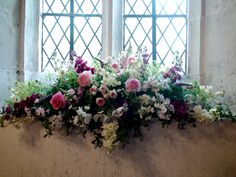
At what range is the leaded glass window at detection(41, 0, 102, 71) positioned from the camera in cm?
254

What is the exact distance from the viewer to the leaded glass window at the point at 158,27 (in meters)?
2.49

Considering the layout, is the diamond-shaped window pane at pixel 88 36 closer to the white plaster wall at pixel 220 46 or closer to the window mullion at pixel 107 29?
the window mullion at pixel 107 29

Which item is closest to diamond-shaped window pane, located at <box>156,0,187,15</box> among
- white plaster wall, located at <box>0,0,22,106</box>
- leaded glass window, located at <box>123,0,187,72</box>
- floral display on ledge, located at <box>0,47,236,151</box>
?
leaded glass window, located at <box>123,0,187,72</box>

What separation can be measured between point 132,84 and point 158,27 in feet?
3.13

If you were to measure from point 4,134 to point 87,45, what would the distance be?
0.98m

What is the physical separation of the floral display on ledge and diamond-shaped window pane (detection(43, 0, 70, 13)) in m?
0.76

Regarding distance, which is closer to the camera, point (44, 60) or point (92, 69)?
point (92, 69)

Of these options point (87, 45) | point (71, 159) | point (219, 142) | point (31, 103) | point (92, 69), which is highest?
point (87, 45)

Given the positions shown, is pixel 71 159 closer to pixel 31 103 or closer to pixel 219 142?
pixel 31 103

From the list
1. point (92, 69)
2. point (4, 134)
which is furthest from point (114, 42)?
point (4, 134)

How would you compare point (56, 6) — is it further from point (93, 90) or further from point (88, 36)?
point (93, 90)

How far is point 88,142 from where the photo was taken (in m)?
1.88

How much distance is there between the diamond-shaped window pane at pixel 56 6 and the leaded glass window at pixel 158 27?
0.48 meters

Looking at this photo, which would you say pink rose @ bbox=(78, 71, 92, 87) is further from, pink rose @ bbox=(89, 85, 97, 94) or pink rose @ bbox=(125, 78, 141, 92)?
pink rose @ bbox=(125, 78, 141, 92)
